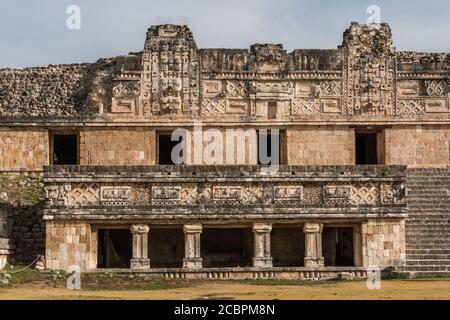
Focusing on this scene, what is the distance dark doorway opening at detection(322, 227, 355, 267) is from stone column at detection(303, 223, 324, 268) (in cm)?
284

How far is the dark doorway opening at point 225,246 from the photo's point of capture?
24.5 m

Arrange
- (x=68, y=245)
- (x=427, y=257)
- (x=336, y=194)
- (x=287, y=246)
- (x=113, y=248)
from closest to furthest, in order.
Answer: (x=427, y=257), (x=68, y=245), (x=336, y=194), (x=287, y=246), (x=113, y=248)

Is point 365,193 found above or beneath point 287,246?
above

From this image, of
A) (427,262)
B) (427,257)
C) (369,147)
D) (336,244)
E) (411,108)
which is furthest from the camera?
(369,147)

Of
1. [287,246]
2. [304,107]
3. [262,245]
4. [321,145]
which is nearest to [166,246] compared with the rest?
[287,246]

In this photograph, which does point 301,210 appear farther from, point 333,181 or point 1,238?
point 1,238

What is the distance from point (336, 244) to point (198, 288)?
23.3ft

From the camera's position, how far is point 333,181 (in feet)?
69.6

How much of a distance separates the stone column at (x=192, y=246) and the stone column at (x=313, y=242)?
242 cm

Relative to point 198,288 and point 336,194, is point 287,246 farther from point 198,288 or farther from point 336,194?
point 198,288

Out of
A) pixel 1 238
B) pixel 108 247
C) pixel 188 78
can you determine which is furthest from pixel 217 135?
pixel 1 238

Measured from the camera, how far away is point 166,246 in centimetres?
2381

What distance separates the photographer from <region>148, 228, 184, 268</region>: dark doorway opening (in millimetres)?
23688

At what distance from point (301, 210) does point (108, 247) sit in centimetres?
545
